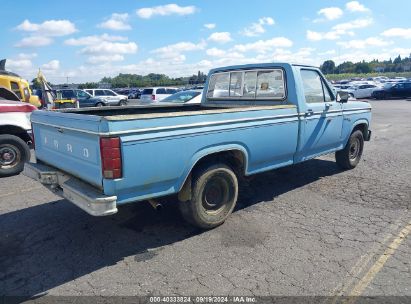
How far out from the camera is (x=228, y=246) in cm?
389

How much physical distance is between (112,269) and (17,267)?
0.99 m

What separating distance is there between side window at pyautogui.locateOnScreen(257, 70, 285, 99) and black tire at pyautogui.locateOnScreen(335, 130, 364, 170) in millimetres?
2286

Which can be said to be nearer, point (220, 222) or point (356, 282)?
point (356, 282)

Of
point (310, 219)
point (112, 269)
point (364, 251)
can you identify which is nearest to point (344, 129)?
point (310, 219)

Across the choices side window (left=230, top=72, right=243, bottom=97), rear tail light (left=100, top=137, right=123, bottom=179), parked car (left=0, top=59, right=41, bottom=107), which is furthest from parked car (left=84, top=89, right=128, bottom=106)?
rear tail light (left=100, top=137, right=123, bottom=179)

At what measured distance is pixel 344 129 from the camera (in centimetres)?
634

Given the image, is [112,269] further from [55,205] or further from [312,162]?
[312,162]

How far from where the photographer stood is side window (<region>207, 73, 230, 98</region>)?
622cm

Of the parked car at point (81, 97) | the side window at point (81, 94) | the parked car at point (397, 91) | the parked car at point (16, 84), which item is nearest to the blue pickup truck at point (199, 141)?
the parked car at point (16, 84)

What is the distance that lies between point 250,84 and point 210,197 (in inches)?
93.4

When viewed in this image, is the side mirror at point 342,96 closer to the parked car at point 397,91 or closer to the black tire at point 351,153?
the black tire at point 351,153

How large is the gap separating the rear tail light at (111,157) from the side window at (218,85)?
3475 millimetres

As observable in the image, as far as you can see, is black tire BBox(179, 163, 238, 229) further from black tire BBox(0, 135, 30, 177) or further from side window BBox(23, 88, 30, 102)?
side window BBox(23, 88, 30, 102)

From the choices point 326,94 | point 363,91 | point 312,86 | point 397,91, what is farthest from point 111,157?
point 363,91
